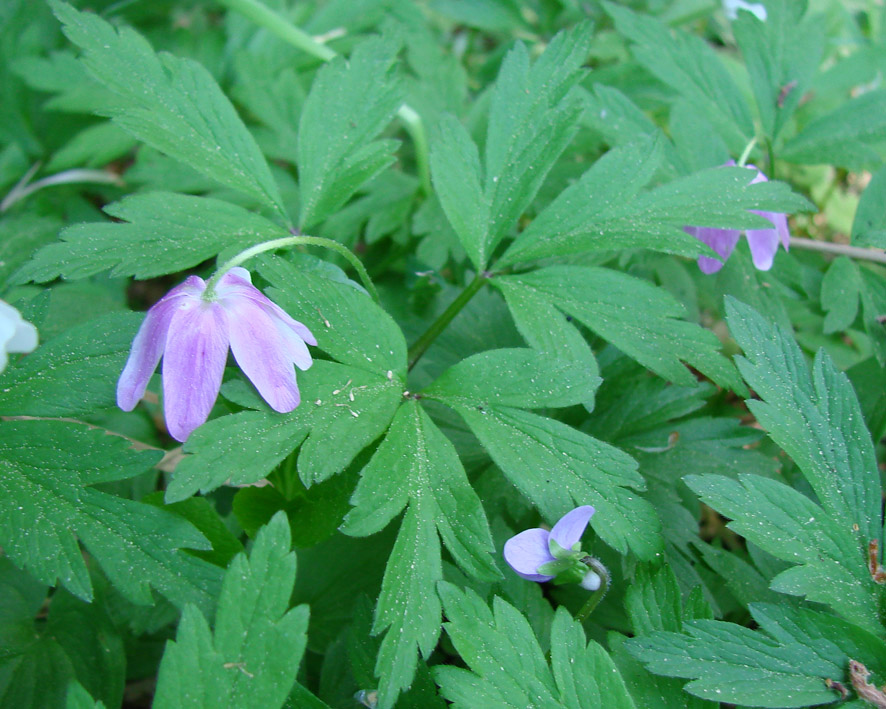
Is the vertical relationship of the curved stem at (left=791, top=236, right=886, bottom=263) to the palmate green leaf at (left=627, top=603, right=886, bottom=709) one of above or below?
above

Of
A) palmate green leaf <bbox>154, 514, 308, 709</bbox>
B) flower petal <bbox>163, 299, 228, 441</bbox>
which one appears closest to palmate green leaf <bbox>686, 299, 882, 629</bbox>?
palmate green leaf <bbox>154, 514, 308, 709</bbox>

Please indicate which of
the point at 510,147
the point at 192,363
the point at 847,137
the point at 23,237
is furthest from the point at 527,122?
the point at 23,237

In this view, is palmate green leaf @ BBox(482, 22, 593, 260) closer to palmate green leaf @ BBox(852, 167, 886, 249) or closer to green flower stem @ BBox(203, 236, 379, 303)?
green flower stem @ BBox(203, 236, 379, 303)

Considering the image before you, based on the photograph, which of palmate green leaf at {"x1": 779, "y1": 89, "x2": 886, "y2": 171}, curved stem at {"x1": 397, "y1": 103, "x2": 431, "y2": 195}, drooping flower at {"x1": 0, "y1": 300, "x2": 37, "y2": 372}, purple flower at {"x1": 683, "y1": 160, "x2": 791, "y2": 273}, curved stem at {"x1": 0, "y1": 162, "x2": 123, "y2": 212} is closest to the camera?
drooping flower at {"x1": 0, "y1": 300, "x2": 37, "y2": 372}

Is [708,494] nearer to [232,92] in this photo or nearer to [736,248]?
[736,248]

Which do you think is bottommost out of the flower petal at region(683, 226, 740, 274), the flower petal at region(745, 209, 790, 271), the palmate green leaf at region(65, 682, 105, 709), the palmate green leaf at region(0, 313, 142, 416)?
the palmate green leaf at region(65, 682, 105, 709)

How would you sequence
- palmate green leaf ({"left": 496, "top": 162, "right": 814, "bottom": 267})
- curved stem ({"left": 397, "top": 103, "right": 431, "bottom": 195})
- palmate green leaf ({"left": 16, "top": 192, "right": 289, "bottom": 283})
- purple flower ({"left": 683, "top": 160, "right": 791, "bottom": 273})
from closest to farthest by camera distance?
palmate green leaf ({"left": 16, "top": 192, "right": 289, "bottom": 283}), palmate green leaf ({"left": 496, "top": 162, "right": 814, "bottom": 267}), purple flower ({"left": 683, "top": 160, "right": 791, "bottom": 273}), curved stem ({"left": 397, "top": 103, "right": 431, "bottom": 195})

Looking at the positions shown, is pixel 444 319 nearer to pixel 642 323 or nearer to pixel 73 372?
pixel 642 323

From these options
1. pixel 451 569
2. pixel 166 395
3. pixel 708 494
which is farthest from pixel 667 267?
pixel 166 395

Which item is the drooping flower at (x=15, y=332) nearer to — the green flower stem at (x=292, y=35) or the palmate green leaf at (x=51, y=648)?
the palmate green leaf at (x=51, y=648)
